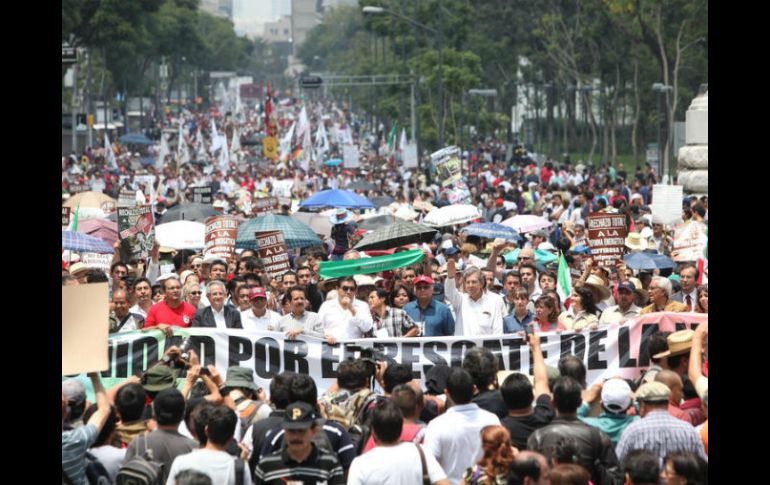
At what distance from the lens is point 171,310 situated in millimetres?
12109

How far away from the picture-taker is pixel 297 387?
7.81 meters

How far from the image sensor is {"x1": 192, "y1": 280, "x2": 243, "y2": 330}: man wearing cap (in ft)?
39.1

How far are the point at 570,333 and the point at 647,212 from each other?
45.8 feet

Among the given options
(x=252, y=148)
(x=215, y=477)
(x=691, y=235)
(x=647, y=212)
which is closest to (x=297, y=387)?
(x=215, y=477)

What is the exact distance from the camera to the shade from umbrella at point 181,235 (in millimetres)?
18250

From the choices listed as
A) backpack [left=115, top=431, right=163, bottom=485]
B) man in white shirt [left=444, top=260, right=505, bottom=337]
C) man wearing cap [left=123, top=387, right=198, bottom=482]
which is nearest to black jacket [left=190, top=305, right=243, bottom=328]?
man in white shirt [left=444, top=260, right=505, bottom=337]

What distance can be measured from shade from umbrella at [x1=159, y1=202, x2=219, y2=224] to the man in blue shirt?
34.5 feet

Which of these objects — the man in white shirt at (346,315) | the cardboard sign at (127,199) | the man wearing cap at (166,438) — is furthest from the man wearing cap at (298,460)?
the cardboard sign at (127,199)

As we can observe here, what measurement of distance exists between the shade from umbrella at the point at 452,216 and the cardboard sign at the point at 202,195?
756 centimetres

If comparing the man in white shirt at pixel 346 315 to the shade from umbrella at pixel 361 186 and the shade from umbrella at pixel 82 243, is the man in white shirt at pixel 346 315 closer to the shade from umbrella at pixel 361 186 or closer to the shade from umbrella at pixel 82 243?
the shade from umbrella at pixel 82 243

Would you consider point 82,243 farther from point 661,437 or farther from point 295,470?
point 661,437

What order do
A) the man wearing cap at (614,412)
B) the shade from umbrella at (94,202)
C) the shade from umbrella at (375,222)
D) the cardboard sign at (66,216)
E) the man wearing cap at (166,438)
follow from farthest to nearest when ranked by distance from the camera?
the shade from umbrella at (94,202) → the shade from umbrella at (375,222) → the cardboard sign at (66,216) → the man wearing cap at (614,412) → the man wearing cap at (166,438)

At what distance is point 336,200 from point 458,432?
1609cm
